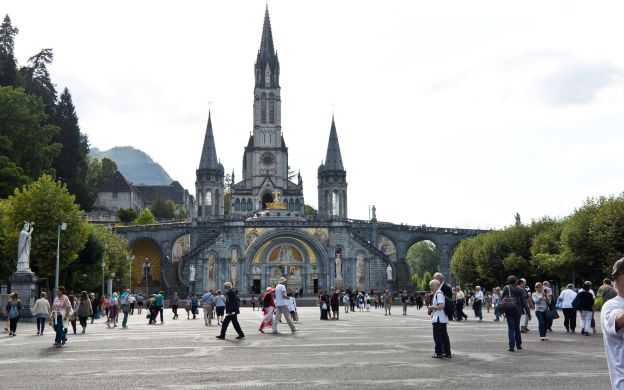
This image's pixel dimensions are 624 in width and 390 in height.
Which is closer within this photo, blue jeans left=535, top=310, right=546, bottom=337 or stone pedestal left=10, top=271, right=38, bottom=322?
blue jeans left=535, top=310, right=546, bottom=337

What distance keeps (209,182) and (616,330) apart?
99.1 meters

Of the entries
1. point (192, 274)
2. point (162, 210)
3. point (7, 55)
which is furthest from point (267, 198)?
point (7, 55)

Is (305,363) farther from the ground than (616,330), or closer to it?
closer to it

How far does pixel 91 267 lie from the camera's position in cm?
4503

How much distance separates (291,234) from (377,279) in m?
10.5

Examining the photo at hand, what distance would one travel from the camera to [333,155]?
345 ft

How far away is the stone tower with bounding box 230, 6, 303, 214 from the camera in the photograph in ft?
358

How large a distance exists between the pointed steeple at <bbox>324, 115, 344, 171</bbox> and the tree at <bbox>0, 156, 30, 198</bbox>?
6003 cm

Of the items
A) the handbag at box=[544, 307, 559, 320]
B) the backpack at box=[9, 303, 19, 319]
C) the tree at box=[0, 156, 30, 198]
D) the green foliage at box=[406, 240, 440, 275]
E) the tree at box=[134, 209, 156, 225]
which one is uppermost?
the tree at box=[134, 209, 156, 225]

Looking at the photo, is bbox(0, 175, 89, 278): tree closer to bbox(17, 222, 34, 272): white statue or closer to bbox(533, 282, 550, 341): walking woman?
bbox(17, 222, 34, 272): white statue

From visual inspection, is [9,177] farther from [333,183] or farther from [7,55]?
[333,183]

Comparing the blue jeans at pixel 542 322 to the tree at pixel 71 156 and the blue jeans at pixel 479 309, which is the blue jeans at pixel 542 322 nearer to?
the blue jeans at pixel 479 309

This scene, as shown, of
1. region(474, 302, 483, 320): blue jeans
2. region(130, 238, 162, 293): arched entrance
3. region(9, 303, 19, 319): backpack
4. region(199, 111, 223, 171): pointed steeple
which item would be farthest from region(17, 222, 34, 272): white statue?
region(199, 111, 223, 171): pointed steeple

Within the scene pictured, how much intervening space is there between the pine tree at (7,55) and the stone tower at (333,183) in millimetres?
48979
